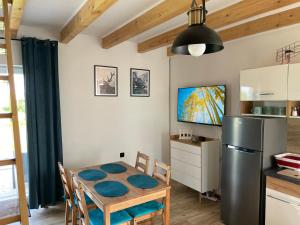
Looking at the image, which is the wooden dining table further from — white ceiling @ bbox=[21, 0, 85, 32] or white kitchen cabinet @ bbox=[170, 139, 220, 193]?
white ceiling @ bbox=[21, 0, 85, 32]

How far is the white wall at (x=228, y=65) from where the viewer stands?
2936mm

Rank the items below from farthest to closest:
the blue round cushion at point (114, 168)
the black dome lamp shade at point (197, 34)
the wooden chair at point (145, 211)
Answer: the blue round cushion at point (114, 168), the wooden chair at point (145, 211), the black dome lamp shade at point (197, 34)

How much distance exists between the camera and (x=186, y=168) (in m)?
3.68

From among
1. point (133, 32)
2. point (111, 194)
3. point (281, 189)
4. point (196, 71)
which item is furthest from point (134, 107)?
point (281, 189)

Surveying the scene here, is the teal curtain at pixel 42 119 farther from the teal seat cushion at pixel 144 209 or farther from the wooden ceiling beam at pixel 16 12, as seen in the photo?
the teal seat cushion at pixel 144 209

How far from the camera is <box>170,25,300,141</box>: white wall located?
9.63 feet

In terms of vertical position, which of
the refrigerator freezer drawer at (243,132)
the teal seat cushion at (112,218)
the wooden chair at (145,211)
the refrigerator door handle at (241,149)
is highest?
the refrigerator freezer drawer at (243,132)

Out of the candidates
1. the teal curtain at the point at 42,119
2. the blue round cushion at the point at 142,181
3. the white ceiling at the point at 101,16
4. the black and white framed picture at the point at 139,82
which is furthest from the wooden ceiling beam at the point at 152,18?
the blue round cushion at the point at 142,181

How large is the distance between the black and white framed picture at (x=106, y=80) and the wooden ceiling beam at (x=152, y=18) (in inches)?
19.0

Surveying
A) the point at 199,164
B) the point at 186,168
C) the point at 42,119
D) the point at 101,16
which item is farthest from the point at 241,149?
the point at 42,119

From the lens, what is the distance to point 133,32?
115 inches

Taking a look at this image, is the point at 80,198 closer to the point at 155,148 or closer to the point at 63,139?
the point at 63,139

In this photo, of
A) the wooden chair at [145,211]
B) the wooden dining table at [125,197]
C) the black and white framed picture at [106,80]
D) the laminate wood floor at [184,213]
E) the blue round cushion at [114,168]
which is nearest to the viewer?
the wooden dining table at [125,197]

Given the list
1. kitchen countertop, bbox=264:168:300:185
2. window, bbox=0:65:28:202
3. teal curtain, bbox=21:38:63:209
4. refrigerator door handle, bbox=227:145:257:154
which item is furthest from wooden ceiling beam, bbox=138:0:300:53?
window, bbox=0:65:28:202
